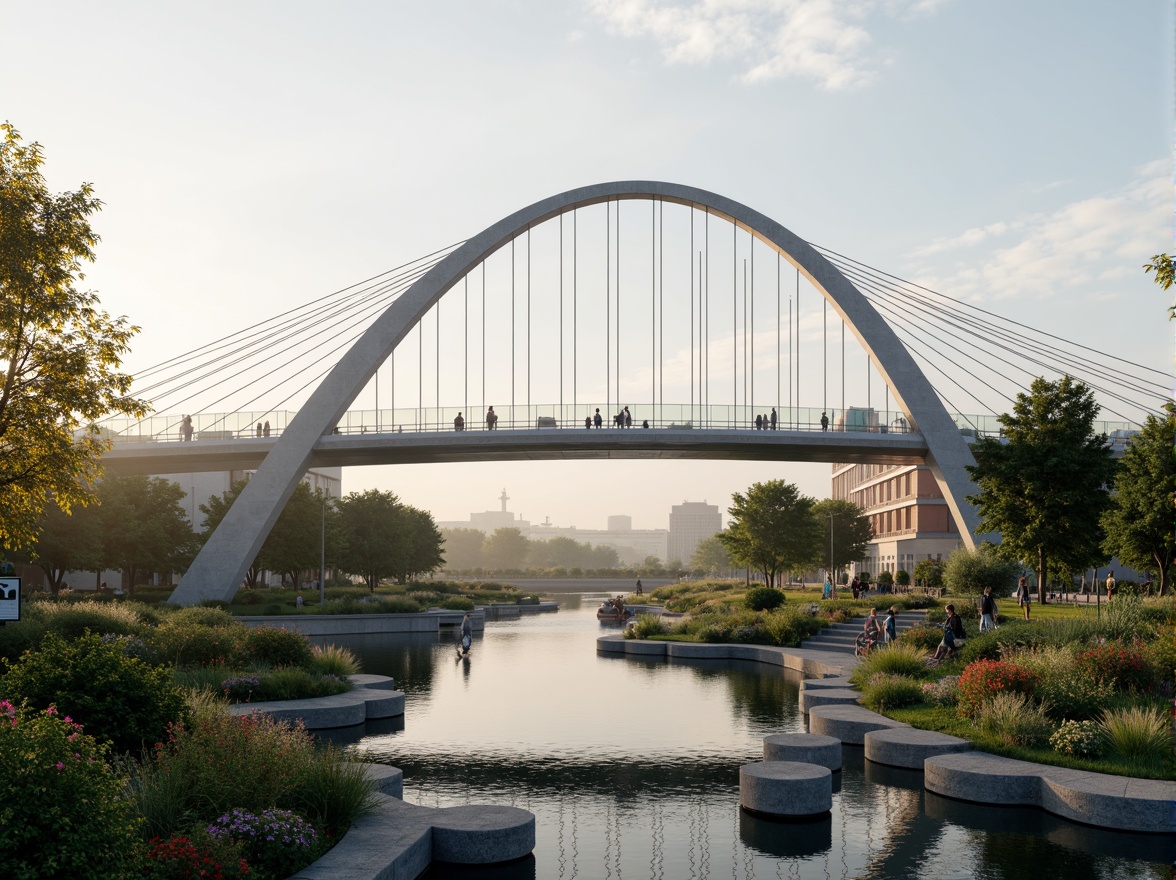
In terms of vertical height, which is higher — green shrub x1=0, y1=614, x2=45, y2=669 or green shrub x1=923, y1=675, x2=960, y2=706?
green shrub x1=0, y1=614, x2=45, y2=669

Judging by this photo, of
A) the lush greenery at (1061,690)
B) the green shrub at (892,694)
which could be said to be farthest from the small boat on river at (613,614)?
the green shrub at (892,694)

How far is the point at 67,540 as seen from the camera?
48656mm

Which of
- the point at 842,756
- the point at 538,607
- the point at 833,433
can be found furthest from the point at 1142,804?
the point at 538,607

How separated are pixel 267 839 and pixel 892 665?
16.1 metres

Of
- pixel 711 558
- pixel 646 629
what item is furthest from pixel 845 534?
pixel 711 558

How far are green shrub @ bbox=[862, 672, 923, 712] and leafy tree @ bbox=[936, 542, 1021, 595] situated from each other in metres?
20.3

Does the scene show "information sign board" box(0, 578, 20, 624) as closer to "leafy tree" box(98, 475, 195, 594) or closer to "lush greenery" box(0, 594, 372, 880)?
"lush greenery" box(0, 594, 372, 880)

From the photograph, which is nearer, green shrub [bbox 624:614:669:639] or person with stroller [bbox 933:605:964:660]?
person with stroller [bbox 933:605:964:660]

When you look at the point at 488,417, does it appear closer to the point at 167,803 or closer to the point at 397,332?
the point at 397,332

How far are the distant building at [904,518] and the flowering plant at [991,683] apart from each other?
165ft

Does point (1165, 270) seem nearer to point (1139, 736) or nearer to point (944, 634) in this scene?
point (1139, 736)

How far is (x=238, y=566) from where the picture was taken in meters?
45.8

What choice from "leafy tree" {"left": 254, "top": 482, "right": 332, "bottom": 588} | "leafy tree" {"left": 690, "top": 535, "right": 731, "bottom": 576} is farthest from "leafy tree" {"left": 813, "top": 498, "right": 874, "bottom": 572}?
"leafy tree" {"left": 690, "top": 535, "right": 731, "bottom": 576}

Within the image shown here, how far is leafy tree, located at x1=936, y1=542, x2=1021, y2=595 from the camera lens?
38125mm
